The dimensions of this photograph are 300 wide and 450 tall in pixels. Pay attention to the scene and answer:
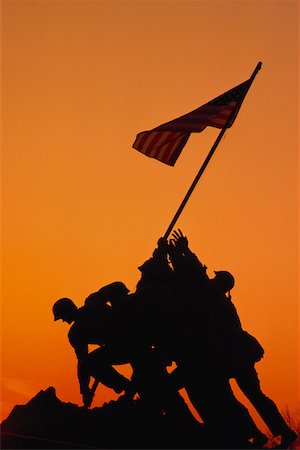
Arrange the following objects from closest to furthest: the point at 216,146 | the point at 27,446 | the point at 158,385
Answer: the point at 27,446 < the point at 158,385 < the point at 216,146

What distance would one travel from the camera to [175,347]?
50.8ft

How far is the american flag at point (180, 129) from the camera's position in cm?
1756

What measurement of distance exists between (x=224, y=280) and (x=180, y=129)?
3.42m

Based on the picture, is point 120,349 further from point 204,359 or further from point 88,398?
point 204,359

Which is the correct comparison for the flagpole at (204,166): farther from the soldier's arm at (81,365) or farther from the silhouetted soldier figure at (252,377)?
the soldier's arm at (81,365)

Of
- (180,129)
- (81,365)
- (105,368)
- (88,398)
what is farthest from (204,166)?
(88,398)

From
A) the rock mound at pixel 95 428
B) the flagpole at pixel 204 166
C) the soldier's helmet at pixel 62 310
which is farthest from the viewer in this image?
the flagpole at pixel 204 166

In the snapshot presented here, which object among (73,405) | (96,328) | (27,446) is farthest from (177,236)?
(27,446)

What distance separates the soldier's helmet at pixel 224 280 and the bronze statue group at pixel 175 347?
28 centimetres

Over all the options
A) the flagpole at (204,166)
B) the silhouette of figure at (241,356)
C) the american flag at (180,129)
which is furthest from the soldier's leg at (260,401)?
the american flag at (180,129)

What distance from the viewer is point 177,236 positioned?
1622 centimetres

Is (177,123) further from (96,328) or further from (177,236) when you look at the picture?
(96,328)

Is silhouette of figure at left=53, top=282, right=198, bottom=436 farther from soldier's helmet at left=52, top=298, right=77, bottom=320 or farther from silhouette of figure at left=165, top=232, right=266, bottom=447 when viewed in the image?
silhouette of figure at left=165, top=232, right=266, bottom=447

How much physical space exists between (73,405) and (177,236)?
3.72 meters
